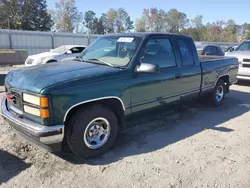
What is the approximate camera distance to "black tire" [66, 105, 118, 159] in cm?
336

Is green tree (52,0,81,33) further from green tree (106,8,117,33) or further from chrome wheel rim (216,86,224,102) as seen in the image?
chrome wheel rim (216,86,224,102)

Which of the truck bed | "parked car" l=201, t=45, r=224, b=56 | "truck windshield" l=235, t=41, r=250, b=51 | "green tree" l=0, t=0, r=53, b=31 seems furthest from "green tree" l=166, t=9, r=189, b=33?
the truck bed

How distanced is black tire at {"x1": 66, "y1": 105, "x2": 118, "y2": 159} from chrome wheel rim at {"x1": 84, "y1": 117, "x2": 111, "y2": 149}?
0.05 meters

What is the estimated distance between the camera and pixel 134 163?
3.56 metres

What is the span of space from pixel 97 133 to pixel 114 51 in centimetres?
151

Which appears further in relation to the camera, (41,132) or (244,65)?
(244,65)

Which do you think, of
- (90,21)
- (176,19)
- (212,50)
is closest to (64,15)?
(90,21)

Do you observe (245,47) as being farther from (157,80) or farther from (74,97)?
(74,97)

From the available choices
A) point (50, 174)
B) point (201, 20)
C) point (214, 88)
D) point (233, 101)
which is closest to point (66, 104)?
point (50, 174)

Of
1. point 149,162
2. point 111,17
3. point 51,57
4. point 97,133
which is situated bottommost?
point 149,162

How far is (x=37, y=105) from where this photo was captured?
121 inches

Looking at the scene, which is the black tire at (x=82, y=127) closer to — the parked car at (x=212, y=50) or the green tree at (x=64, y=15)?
the parked car at (x=212, y=50)

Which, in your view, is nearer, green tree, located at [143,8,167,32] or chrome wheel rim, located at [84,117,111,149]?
chrome wheel rim, located at [84,117,111,149]

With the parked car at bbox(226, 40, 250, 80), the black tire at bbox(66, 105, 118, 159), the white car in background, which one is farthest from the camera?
the white car in background
